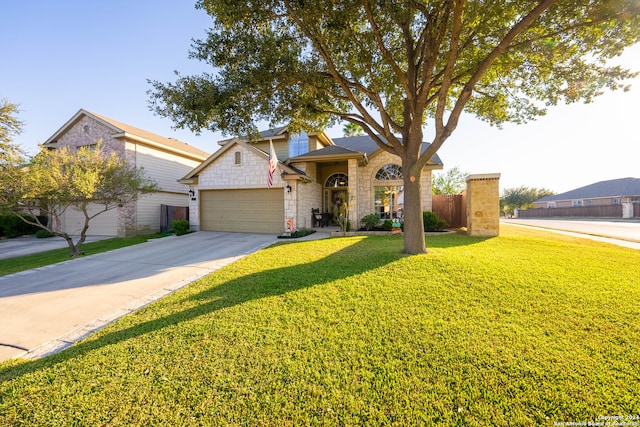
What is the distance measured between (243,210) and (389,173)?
8790 mm

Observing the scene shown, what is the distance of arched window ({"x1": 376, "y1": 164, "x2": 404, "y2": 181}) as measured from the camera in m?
15.0

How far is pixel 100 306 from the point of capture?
4730mm

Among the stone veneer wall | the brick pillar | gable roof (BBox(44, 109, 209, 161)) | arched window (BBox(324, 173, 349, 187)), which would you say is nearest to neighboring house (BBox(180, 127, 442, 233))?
arched window (BBox(324, 173, 349, 187))

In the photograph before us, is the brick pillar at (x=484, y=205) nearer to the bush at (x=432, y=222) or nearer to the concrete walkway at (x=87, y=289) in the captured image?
the bush at (x=432, y=222)

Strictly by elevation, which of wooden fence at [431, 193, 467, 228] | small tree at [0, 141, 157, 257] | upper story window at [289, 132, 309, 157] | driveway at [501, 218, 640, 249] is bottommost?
driveway at [501, 218, 640, 249]

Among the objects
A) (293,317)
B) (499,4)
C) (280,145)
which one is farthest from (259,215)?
(499,4)

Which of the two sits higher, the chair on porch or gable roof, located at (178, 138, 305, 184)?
gable roof, located at (178, 138, 305, 184)

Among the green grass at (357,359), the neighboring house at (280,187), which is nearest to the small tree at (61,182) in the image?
the neighboring house at (280,187)

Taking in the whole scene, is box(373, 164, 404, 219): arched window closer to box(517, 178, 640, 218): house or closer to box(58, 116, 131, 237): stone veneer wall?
box(58, 116, 131, 237): stone veneer wall

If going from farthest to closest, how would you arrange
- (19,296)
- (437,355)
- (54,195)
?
(54,195) < (19,296) < (437,355)

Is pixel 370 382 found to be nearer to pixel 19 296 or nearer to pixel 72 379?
pixel 72 379

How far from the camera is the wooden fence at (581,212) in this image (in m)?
29.3

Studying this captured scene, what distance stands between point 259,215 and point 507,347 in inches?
482

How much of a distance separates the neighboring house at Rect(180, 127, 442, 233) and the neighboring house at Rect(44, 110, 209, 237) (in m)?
3.04
